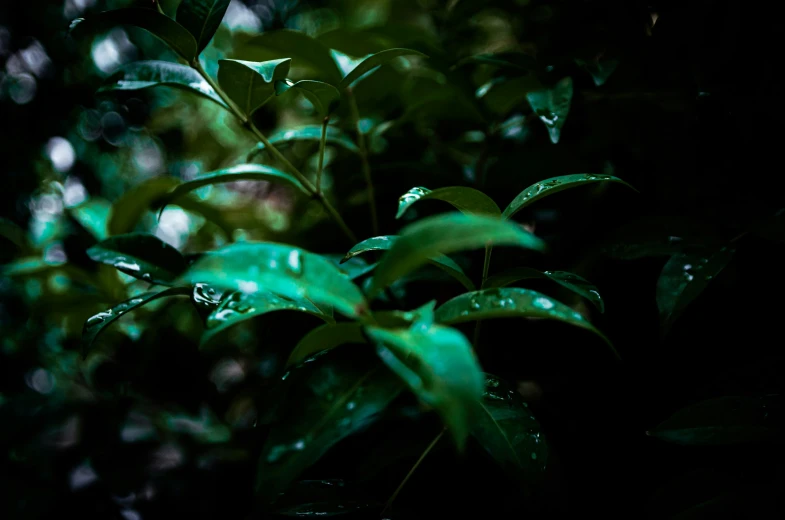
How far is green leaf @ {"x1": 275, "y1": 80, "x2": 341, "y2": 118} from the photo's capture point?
458mm

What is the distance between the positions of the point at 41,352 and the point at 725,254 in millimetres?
1279

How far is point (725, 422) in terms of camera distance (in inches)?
15.3

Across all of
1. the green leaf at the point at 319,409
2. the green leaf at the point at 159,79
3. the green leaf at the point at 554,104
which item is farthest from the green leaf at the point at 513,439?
the green leaf at the point at 159,79

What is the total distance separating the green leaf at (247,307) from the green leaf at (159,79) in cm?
28

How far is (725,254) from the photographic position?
1.51 feet

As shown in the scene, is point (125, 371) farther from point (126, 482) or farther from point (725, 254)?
point (725, 254)

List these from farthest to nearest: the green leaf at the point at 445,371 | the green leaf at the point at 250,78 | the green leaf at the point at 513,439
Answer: the green leaf at the point at 250,78 < the green leaf at the point at 513,439 < the green leaf at the point at 445,371

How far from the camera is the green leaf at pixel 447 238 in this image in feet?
0.82

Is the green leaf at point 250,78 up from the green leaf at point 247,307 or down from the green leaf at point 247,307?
up

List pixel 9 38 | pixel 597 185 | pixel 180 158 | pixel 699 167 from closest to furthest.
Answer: pixel 699 167 → pixel 597 185 → pixel 9 38 → pixel 180 158

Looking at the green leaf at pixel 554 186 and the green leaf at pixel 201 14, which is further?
the green leaf at pixel 201 14

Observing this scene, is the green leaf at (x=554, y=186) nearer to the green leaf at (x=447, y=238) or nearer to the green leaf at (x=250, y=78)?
the green leaf at (x=447, y=238)

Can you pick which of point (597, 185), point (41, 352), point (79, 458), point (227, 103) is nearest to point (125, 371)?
point (79, 458)

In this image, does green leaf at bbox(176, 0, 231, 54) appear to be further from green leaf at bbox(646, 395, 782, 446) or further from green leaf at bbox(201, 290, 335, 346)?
green leaf at bbox(646, 395, 782, 446)
